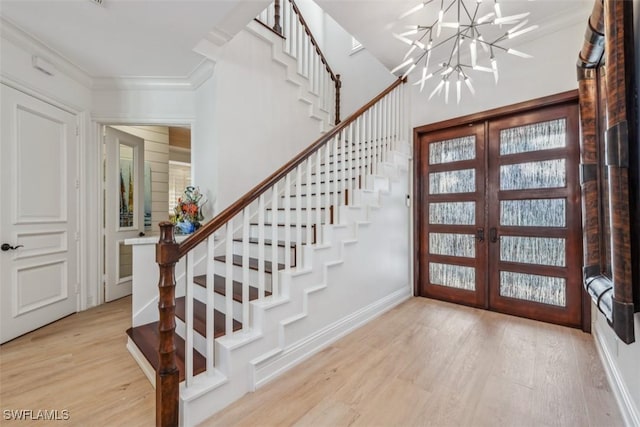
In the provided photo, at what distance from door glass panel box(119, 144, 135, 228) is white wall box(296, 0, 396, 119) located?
338 centimetres

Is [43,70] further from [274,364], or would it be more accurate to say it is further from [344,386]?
[344,386]

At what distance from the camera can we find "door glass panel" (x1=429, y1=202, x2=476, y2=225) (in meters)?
3.39

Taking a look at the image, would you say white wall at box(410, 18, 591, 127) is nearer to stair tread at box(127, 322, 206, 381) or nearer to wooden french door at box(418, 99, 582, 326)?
wooden french door at box(418, 99, 582, 326)

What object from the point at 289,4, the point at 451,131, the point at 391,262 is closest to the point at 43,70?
the point at 289,4

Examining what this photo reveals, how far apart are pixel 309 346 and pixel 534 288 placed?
2.47 metres

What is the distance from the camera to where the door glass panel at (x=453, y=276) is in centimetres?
339

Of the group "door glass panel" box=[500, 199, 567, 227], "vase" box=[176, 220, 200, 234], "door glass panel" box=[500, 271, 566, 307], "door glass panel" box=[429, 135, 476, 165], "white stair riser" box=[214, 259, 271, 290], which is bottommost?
"door glass panel" box=[500, 271, 566, 307]

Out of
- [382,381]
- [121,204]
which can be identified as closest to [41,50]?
[121,204]

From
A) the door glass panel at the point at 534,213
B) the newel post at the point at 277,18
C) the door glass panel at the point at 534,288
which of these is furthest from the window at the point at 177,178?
the door glass panel at the point at 534,288

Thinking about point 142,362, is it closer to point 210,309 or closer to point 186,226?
point 210,309

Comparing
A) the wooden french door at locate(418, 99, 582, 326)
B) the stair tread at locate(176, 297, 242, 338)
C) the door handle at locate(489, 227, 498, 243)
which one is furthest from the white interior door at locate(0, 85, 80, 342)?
the door handle at locate(489, 227, 498, 243)

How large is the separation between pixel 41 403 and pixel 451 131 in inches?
173

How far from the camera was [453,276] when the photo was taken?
11.6ft

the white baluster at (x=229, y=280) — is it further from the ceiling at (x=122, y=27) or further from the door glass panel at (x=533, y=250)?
the door glass panel at (x=533, y=250)
